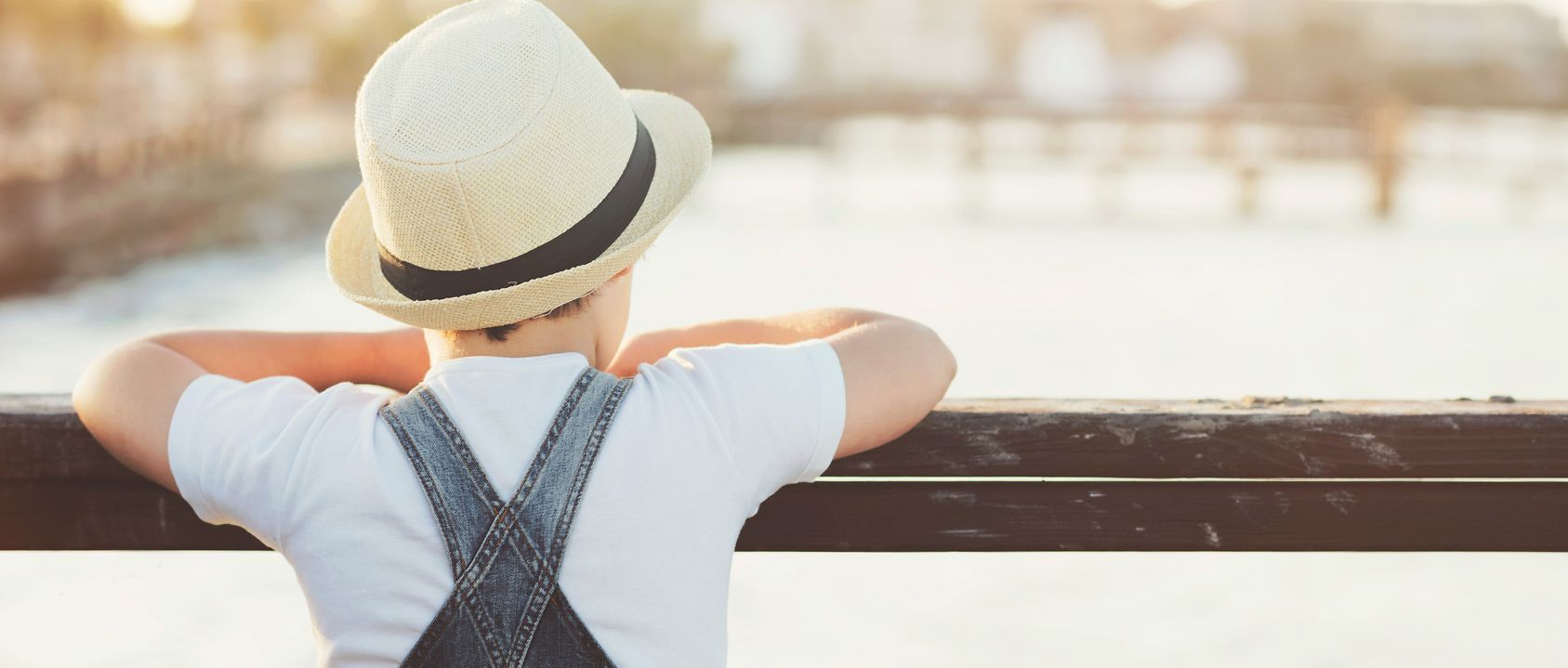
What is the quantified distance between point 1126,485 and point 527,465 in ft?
2.25

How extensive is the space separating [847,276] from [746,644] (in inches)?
315

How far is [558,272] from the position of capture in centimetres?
114

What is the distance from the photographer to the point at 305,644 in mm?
3719

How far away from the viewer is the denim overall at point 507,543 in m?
1.11

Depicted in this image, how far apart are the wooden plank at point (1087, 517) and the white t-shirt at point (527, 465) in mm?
300

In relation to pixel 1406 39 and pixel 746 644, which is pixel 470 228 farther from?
pixel 1406 39

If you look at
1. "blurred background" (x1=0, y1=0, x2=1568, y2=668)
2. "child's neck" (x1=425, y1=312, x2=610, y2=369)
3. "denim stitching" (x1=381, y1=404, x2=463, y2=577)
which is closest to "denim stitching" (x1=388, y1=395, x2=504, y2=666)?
"denim stitching" (x1=381, y1=404, x2=463, y2=577)

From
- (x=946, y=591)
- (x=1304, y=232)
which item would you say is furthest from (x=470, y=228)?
(x=1304, y=232)

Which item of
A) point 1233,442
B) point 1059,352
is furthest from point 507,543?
point 1059,352

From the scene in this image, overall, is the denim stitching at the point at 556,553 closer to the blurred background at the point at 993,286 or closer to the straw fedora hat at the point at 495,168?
the straw fedora hat at the point at 495,168

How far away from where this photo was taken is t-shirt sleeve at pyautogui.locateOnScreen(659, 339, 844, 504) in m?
1.14

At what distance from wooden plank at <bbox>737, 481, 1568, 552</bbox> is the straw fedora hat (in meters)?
0.43

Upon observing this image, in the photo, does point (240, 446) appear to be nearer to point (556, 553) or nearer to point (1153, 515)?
point (556, 553)

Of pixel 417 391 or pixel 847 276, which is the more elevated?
pixel 417 391
